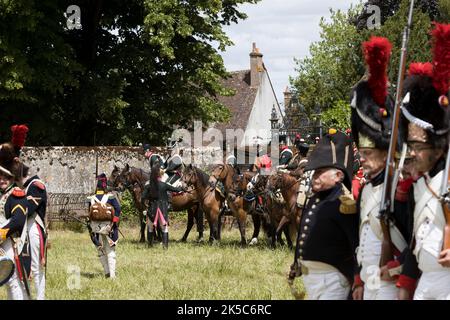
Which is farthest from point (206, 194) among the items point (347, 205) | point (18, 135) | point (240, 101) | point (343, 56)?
point (240, 101)

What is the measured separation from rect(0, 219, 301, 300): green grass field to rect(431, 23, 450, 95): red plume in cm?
609

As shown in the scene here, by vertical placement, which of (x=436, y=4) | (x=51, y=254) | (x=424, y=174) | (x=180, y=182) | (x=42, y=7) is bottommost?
(x=51, y=254)

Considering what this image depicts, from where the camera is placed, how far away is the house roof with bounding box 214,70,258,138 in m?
48.4

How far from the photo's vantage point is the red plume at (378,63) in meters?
5.14

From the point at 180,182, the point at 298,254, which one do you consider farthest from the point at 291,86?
the point at 298,254

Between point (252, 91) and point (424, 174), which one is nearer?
point (424, 174)

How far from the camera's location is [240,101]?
50125 mm

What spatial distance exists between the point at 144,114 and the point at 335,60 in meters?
26.6

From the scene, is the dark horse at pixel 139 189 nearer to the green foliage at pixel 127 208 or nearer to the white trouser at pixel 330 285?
the green foliage at pixel 127 208

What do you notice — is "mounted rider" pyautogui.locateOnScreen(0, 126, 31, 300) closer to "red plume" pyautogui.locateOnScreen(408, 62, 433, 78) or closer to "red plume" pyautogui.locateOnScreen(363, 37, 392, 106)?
"red plume" pyautogui.locateOnScreen(363, 37, 392, 106)

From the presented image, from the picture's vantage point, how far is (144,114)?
28.4 m

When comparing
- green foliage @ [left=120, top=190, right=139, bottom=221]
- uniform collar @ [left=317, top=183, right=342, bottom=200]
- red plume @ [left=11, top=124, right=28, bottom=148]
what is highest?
red plume @ [left=11, top=124, right=28, bottom=148]

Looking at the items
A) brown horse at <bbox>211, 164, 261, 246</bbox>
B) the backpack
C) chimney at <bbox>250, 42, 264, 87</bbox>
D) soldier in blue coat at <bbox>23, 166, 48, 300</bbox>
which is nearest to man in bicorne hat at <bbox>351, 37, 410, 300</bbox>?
soldier in blue coat at <bbox>23, 166, 48, 300</bbox>

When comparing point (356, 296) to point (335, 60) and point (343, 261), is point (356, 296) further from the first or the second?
point (335, 60)
